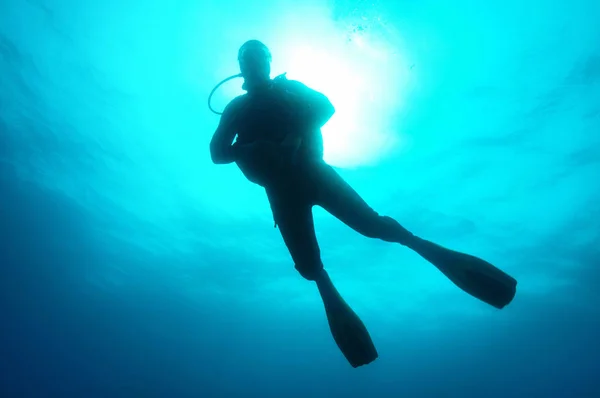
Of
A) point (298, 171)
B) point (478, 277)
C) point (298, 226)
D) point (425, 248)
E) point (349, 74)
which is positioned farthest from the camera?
point (349, 74)

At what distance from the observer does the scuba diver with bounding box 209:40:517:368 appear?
112 inches

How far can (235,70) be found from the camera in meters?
11.8

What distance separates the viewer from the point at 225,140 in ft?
10.5

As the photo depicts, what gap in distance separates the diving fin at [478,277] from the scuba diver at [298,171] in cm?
2

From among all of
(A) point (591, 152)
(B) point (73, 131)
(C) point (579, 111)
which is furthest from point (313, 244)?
(B) point (73, 131)

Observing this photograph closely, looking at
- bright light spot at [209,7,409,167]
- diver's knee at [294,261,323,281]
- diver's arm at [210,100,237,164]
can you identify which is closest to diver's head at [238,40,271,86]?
diver's arm at [210,100,237,164]

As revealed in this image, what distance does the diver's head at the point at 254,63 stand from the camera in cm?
326

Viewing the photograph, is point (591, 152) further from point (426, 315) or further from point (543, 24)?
point (426, 315)

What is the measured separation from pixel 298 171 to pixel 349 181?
1275 cm

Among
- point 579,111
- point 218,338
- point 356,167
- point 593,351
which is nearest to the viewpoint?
point 579,111

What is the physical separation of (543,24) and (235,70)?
33.5ft

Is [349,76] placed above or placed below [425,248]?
above

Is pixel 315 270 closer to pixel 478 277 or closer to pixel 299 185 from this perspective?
pixel 299 185

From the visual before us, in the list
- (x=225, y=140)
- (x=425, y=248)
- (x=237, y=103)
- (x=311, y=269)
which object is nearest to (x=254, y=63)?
(x=237, y=103)
